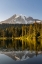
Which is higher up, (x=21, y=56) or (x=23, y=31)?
(x=21, y=56)

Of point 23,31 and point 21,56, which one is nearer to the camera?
point 21,56

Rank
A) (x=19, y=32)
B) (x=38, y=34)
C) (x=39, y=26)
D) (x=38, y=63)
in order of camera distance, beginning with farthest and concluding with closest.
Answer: (x=19, y=32) < (x=39, y=26) < (x=38, y=34) < (x=38, y=63)

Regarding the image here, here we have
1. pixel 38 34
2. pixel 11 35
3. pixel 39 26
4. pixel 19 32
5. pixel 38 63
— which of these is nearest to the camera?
pixel 38 63

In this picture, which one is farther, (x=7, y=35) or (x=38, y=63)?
(x=7, y=35)

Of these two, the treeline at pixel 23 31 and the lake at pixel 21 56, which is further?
the treeline at pixel 23 31

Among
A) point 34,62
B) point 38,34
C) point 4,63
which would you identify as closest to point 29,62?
point 34,62

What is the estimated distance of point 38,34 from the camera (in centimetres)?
6569

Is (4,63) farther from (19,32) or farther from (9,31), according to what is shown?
(9,31)

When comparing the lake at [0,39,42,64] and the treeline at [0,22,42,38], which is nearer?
the lake at [0,39,42,64]

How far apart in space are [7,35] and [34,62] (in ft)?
257

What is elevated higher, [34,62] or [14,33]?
[34,62]

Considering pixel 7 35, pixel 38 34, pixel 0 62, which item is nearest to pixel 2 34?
pixel 7 35

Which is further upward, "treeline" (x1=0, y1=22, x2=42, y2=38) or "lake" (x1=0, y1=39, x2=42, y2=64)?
"lake" (x1=0, y1=39, x2=42, y2=64)

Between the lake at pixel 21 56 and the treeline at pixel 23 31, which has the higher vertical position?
the lake at pixel 21 56
